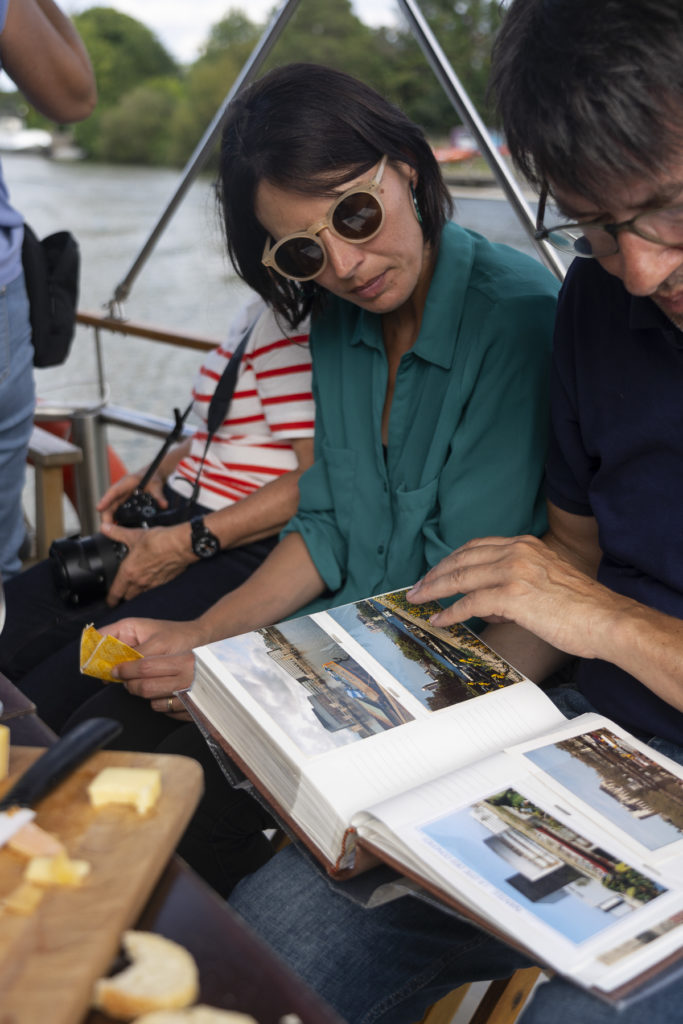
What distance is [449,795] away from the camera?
29.5 inches

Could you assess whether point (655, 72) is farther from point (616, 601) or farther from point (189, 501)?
point (189, 501)

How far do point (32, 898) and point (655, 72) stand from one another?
0.79 m

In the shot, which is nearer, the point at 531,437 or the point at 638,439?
the point at 638,439

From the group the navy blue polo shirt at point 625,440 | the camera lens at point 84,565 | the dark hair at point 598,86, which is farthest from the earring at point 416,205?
the camera lens at point 84,565

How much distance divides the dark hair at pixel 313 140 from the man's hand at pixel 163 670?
69cm

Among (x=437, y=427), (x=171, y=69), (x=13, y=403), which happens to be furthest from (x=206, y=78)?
(x=437, y=427)

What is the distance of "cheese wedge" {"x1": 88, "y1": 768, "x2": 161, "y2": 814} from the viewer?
2.06 ft

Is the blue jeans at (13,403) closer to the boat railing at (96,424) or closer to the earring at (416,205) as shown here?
the boat railing at (96,424)

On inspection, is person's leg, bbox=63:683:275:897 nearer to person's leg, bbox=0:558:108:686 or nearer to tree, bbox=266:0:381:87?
person's leg, bbox=0:558:108:686

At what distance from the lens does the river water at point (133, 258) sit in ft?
6.71

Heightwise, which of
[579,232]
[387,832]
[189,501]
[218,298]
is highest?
[579,232]

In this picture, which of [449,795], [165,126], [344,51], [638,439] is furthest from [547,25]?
[165,126]

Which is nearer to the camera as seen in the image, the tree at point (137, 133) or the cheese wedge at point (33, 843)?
the cheese wedge at point (33, 843)

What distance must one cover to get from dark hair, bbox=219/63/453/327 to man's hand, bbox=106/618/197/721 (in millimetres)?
692
